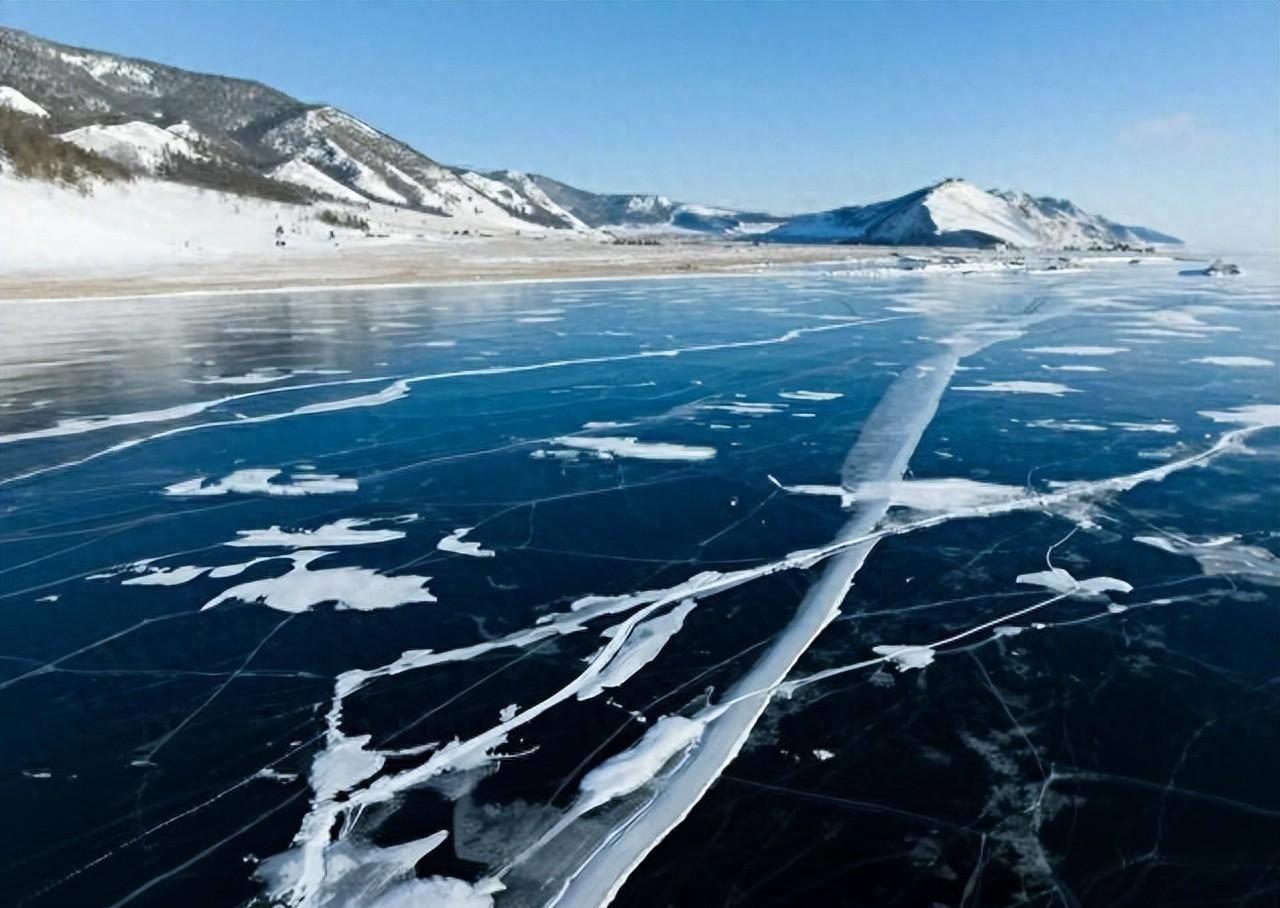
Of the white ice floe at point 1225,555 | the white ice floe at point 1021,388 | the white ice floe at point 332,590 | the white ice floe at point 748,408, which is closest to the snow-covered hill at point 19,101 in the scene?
the white ice floe at point 748,408

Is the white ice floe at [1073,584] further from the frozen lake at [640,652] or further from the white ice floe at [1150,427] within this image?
the white ice floe at [1150,427]

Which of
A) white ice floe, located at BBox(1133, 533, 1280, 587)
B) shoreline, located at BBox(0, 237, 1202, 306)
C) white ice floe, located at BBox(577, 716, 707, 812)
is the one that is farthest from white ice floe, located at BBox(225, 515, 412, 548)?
shoreline, located at BBox(0, 237, 1202, 306)

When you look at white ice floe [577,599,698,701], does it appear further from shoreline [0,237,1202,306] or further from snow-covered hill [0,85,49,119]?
snow-covered hill [0,85,49,119]

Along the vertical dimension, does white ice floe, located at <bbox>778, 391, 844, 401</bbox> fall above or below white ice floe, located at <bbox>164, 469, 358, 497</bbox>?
above

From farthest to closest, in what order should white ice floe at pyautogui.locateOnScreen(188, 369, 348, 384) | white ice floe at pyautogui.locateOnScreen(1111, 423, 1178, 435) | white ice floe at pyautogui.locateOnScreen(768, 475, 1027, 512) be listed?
white ice floe at pyautogui.locateOnScreen(188, 369, 348, 384)
white ice floe at pyautogui.locateOnScreen(1111, 423, 1178, 435)
white ice floe at pyautogui.locateOnScreen(768, 475, 1027, 512)

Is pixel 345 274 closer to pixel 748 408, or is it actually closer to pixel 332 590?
pixel 748 408

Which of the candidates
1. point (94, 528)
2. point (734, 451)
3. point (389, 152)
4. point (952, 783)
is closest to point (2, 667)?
point (94, 528)

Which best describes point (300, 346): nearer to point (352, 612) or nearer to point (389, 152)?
point (352, 612)
